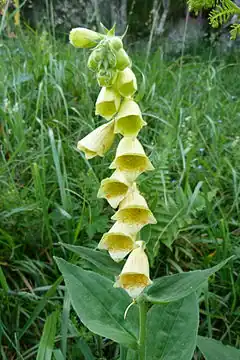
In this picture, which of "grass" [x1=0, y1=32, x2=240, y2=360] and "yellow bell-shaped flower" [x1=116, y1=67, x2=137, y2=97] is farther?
"grass" [x1=0, y1=32, x2=240, y2=360]

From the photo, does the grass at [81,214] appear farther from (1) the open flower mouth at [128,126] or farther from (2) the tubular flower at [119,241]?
(1) the open flower mouth at [128,126]

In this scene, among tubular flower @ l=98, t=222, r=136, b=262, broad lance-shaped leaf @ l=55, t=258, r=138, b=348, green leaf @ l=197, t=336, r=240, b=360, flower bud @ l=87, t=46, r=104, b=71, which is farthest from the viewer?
green leaf @ l=197, t=336, r=240, b=360

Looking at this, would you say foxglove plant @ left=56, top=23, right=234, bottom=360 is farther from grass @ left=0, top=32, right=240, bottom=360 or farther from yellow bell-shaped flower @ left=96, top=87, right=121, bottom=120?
grass @ left=0, top=32, right=240, bottom=360

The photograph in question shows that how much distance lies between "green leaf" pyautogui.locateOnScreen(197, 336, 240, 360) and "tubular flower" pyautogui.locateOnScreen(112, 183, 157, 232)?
1.40ft

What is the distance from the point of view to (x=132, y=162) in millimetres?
922

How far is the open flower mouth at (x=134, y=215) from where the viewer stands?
94 cm

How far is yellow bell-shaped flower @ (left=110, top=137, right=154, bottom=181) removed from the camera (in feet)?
2.96

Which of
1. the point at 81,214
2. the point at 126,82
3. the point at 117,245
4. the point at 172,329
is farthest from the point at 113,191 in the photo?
the point at 81,214

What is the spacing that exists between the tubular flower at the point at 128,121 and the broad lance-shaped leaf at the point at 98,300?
0.34m

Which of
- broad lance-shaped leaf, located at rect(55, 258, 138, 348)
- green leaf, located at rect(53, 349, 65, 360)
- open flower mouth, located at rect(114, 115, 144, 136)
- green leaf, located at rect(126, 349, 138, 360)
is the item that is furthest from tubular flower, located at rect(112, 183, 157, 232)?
green leaf, located at rect(53, 349, 65, 360)

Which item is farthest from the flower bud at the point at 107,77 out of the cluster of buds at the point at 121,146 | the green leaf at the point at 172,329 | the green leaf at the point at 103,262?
the green leaf at the point at 172,329

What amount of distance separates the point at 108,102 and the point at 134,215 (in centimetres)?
22

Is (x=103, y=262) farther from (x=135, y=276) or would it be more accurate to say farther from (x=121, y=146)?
(x=121, y=146)

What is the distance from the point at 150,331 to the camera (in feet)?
3.75
